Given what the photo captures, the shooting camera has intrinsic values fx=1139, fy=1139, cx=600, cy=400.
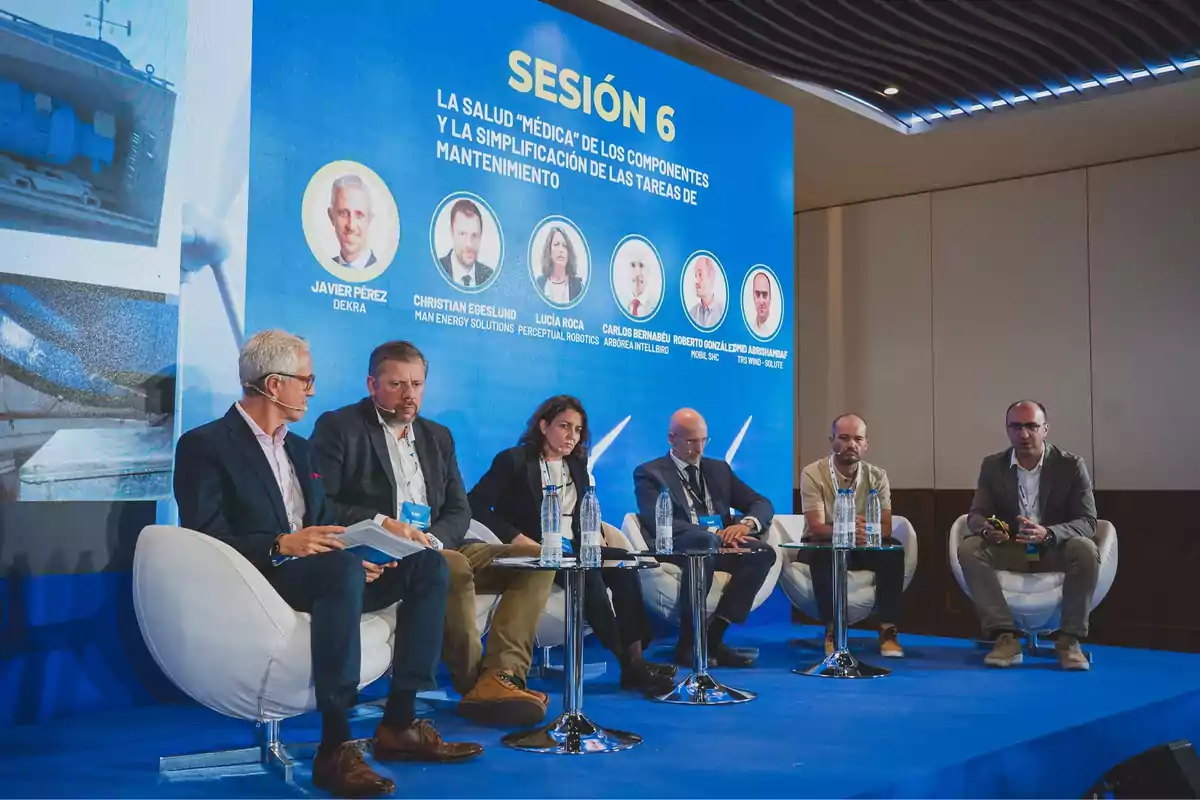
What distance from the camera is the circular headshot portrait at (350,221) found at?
180 inches

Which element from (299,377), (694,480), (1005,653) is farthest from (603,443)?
(299,377)

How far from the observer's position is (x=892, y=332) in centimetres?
933

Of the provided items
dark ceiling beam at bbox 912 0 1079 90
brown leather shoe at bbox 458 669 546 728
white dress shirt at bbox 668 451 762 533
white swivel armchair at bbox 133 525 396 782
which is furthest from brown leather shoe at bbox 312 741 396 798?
dark ceiling beam at bbox 912 0 1079 90

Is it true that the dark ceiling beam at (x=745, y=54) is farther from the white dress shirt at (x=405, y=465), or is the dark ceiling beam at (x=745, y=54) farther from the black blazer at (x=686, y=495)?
the white dress shirt at (x=405, y=465)

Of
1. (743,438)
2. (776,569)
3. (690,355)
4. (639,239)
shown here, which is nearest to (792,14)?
(639,239)

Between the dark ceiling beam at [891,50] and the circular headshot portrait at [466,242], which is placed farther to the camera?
the dark ceiling beam at [891,50]

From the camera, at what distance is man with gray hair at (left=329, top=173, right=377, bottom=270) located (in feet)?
15.2

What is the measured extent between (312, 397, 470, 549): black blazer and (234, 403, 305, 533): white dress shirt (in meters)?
0.32

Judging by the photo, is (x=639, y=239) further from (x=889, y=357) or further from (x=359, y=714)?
(x=889, y=357)

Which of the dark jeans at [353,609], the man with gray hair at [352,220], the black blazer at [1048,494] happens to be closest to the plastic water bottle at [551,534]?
the dark jeans at [353,609]

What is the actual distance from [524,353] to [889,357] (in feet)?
15.9

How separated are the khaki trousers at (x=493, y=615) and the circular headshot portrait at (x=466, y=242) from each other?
139cm

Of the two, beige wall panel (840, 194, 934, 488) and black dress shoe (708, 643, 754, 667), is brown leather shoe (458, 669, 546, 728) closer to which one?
black dress shoe (708, 643, 754, 667)

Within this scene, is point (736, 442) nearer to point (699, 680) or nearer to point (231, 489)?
point (699, 680)
